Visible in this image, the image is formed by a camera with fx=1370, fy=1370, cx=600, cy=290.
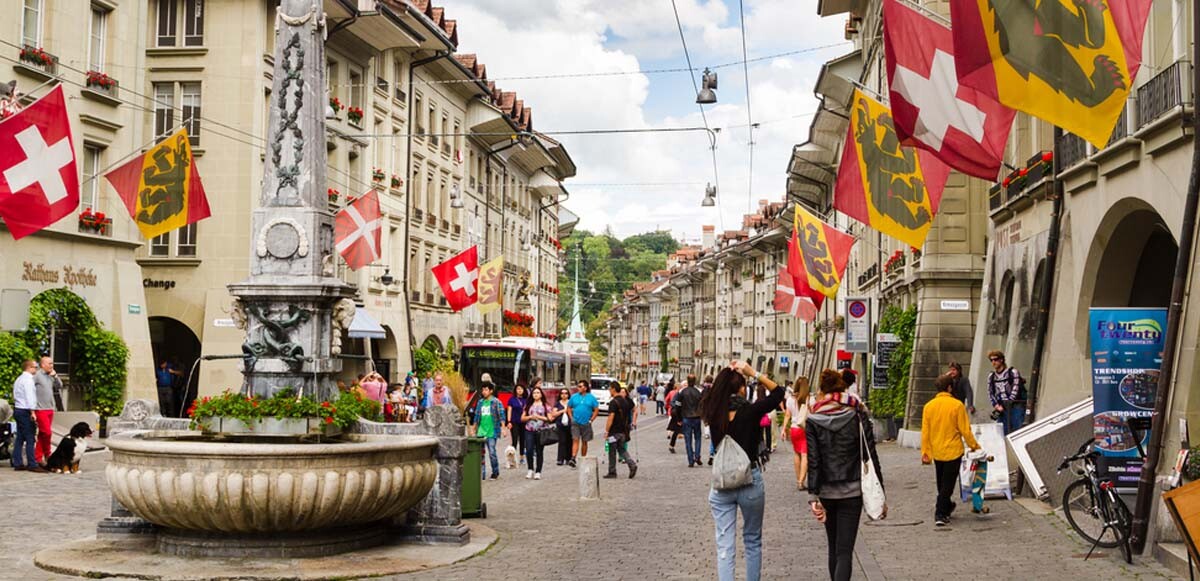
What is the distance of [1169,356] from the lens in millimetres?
12383

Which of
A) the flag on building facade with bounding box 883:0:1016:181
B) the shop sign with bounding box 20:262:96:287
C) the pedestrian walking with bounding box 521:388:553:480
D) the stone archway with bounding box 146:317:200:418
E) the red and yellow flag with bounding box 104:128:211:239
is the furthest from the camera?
the stone archway with bounding box 146:317:200:418

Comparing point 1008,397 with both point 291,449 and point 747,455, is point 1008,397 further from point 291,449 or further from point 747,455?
point 291,449

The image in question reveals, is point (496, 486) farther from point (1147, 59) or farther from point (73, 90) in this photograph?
point (73, 90)

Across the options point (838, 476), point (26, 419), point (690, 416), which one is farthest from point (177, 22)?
point (838, 476)

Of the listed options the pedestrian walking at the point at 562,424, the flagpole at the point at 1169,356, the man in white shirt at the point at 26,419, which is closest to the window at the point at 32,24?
the man in white shirt at the point at 26,419

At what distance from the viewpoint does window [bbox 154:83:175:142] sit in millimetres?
35531

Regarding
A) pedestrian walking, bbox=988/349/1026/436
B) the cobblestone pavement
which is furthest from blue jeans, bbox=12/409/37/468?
pedestrian walking, bbox=988/349/1026/436

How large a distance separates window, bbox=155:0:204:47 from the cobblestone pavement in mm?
17664

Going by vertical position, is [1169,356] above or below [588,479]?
above

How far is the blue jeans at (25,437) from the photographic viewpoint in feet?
69.0

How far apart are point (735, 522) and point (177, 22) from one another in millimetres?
30278

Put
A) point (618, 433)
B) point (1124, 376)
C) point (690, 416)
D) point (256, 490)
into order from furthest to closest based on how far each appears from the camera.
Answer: point (690, 416) → point (618, 433) → point (1124, 376) → point (256, 490)

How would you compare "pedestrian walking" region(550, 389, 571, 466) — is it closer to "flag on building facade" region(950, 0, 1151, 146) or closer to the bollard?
the bollard

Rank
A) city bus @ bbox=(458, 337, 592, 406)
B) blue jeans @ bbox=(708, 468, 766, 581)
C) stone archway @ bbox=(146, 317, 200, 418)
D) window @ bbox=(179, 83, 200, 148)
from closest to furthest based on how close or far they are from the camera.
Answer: blue jeans @ bbox=(708, 468, 766, 581)
window @ bbox=(179, 83, 200, 148)
stone archway @ bbox=(146, 317, 200, 418)
city bus @ bbox=(458, 337, 592, 406)
